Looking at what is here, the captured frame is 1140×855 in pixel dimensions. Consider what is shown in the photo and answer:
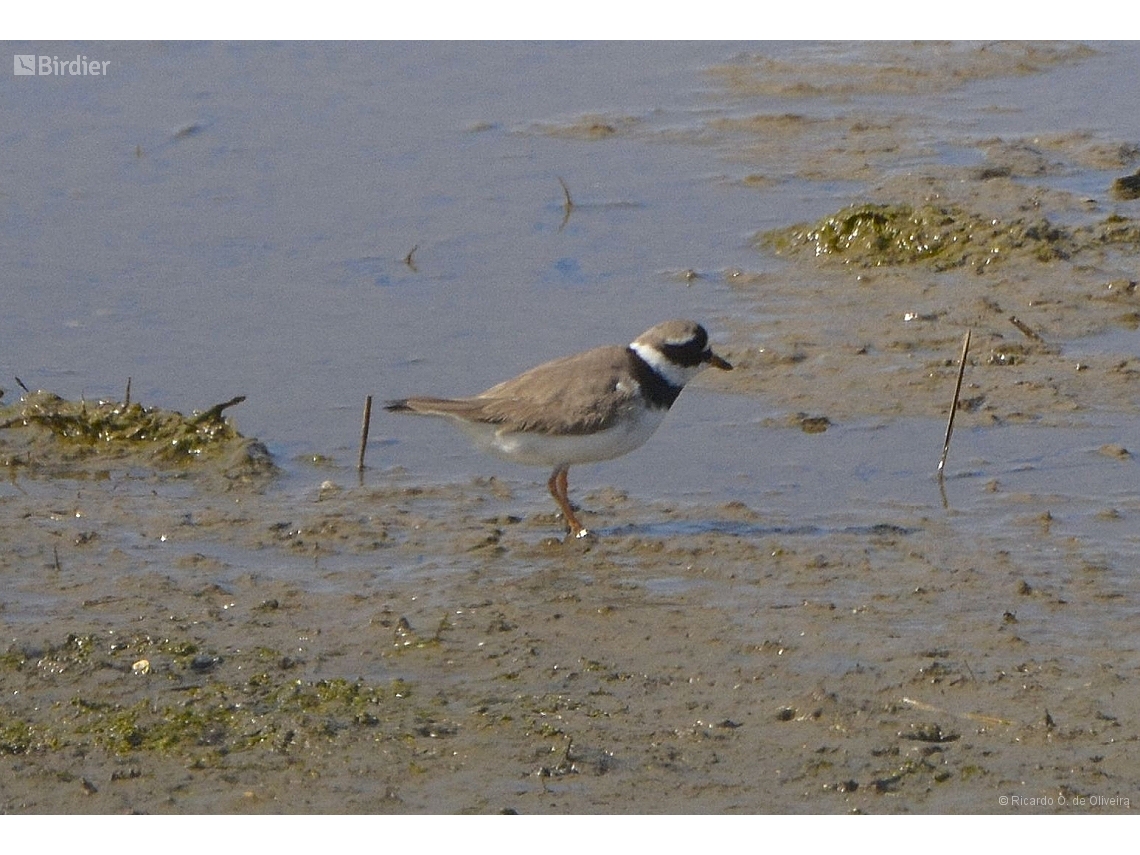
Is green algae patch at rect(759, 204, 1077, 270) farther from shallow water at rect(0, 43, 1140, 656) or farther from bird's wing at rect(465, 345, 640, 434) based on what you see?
bird's wing at rect(465, 345, 640, 434)

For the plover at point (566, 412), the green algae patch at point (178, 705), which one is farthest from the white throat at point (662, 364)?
the green algae patch at point (178, 705)

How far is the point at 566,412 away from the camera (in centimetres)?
784

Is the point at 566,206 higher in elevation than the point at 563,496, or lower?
higher

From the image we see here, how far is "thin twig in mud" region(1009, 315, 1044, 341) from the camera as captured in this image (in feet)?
30.2

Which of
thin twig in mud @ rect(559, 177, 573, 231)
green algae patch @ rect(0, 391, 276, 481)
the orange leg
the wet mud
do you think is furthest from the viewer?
thin twig in mud @ rect(559, 177, 573, 231)

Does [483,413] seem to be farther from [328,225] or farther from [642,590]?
[328,225]

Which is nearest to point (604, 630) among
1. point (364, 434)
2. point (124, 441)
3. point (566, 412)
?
point (566, 412)

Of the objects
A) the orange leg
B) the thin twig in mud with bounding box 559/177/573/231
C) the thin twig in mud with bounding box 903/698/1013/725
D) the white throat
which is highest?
the thin twig in mud with bounding box 559/177/573/231

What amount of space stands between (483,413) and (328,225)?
15.1 ft

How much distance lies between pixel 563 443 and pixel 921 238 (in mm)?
4163

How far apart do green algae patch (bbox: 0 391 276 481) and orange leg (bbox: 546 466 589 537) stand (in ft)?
4.94

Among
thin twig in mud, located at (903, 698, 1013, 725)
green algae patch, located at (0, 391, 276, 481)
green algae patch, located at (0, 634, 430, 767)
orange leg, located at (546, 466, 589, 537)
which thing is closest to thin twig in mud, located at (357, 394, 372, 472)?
green algae patch, located at (0, 391, 276, 481)

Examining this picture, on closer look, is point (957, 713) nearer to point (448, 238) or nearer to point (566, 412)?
point (566, 412)

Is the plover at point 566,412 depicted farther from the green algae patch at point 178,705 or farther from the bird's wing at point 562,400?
the green algae patch at point 178,705
